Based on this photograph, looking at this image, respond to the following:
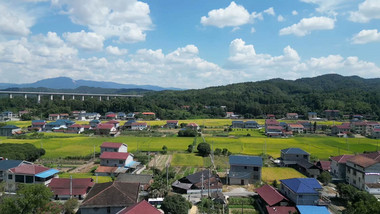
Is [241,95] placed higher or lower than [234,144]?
higher

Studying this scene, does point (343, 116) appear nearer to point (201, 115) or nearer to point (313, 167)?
point (201, 115)

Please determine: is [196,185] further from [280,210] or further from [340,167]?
[340,167]

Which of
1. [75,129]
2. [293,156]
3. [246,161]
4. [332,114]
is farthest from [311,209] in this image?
[332,114]

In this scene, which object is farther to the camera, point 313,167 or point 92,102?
point 92,102

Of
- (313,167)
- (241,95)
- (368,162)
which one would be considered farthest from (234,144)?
(241,95)

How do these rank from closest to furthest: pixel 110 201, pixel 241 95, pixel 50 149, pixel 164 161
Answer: pixel 110 201 → pixel 164 161 → pixel 50 149 → pixel 241 95
